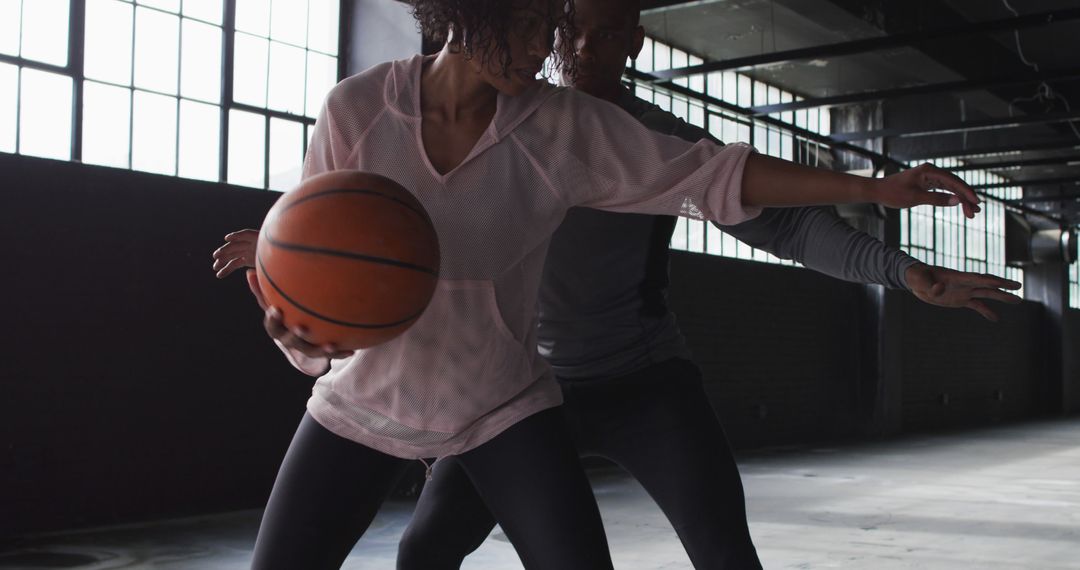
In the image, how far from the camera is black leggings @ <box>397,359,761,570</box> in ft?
6.84

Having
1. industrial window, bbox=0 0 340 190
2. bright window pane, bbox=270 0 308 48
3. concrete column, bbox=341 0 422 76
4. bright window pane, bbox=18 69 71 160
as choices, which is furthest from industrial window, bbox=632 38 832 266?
bright window pane, bbox=18 69 71 160

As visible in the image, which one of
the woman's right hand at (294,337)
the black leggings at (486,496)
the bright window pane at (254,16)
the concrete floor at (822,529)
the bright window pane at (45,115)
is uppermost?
the bright window pane at (254,16)

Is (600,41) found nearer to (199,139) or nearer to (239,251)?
(239,251)

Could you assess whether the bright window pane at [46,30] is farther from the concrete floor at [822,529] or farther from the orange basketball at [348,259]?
the orange basketball at [348,259]

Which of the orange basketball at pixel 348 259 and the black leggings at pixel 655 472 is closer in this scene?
the orange basketball at pixel 348 259

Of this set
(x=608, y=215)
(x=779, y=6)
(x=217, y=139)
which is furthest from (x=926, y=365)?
(x=608, y=215)

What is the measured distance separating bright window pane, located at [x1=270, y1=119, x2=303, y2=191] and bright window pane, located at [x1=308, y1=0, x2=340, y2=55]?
1.99 feet

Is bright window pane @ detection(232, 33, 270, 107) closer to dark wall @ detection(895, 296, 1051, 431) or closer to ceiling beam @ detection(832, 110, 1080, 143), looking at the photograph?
ceiling beam @ detection(832, 110, 1080, 143)

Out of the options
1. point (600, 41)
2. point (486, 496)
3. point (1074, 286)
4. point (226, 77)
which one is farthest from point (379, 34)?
point (1074, 286)

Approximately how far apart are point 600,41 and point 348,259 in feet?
3.50

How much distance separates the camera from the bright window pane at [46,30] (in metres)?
5.59

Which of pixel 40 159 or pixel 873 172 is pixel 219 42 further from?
pixel 873 172

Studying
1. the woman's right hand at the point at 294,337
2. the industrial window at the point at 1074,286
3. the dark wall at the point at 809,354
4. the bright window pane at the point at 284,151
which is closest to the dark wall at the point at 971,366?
the dark wall at the point at 809,354

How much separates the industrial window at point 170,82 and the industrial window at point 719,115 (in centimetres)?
374
